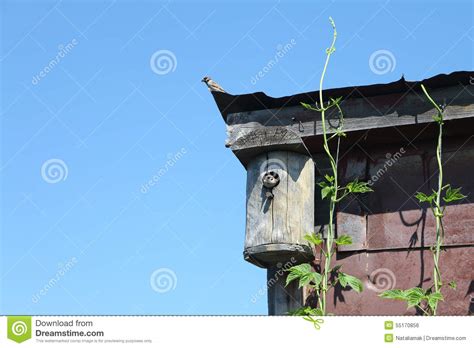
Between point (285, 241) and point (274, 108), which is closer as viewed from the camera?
point (285, 241)

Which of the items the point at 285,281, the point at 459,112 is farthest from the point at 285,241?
the point at 459,112

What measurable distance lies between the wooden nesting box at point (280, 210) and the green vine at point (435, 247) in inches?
29.2

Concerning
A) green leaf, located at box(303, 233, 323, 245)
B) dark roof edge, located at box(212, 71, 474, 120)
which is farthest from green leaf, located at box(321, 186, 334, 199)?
dark roof edge, located at box(212, 71, 474, 120)

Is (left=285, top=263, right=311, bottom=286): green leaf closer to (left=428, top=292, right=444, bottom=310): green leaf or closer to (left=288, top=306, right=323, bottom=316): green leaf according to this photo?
(left=288, top=306, right=323, bottom=316): green leaf

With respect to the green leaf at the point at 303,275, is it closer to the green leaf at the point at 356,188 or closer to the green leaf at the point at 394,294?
the green leaf at the point at 394,294

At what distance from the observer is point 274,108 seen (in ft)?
21.9

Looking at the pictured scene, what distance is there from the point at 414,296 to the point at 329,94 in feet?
5.38

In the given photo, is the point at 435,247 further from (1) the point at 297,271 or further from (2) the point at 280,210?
(2) the point at 280,210

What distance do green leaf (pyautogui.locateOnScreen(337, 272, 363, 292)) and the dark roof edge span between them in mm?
1357

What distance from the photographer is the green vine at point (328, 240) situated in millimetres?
6031

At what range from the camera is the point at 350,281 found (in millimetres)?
6094

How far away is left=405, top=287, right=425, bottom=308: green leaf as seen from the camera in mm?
5811
